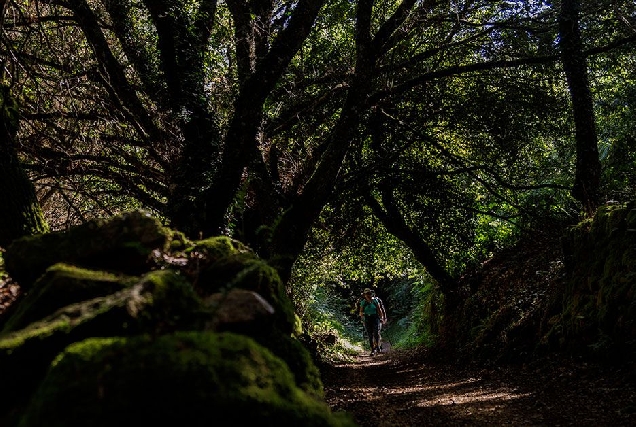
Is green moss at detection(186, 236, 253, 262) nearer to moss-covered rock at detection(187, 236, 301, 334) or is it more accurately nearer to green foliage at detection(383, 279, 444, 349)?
moss-covered rock at detection(187, 236, 301, 334)

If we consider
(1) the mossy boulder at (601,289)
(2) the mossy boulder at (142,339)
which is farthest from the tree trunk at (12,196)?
(1) the mossy boulder at (601,289)

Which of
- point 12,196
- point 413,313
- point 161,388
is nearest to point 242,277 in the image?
point 161,388

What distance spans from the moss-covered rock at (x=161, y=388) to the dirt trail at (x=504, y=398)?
11.7 ft

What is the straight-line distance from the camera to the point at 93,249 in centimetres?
324

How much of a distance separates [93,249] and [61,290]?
0.56 metres

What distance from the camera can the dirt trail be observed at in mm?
4965

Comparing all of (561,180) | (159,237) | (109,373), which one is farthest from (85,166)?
(561,180)

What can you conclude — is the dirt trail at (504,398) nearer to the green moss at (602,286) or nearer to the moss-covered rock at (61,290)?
the green moss at (602,286)

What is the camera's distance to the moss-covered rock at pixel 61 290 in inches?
104

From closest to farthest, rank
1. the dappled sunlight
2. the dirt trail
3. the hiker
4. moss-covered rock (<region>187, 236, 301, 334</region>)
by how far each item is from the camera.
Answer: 1. moss-covered rock (<region>187, 236, 301, 334</region>)
2. the dirt trail
3. the dappled sunlight
4. the hiker

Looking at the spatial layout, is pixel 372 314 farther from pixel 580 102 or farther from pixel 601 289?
pixel 601 289

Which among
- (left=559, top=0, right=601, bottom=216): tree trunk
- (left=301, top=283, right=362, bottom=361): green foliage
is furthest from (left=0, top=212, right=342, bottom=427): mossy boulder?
(left=301, top=283, right=362, bottom=361): green foliage

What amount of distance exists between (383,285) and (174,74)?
26834mm

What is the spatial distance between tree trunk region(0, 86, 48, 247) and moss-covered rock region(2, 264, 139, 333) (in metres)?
2.02
